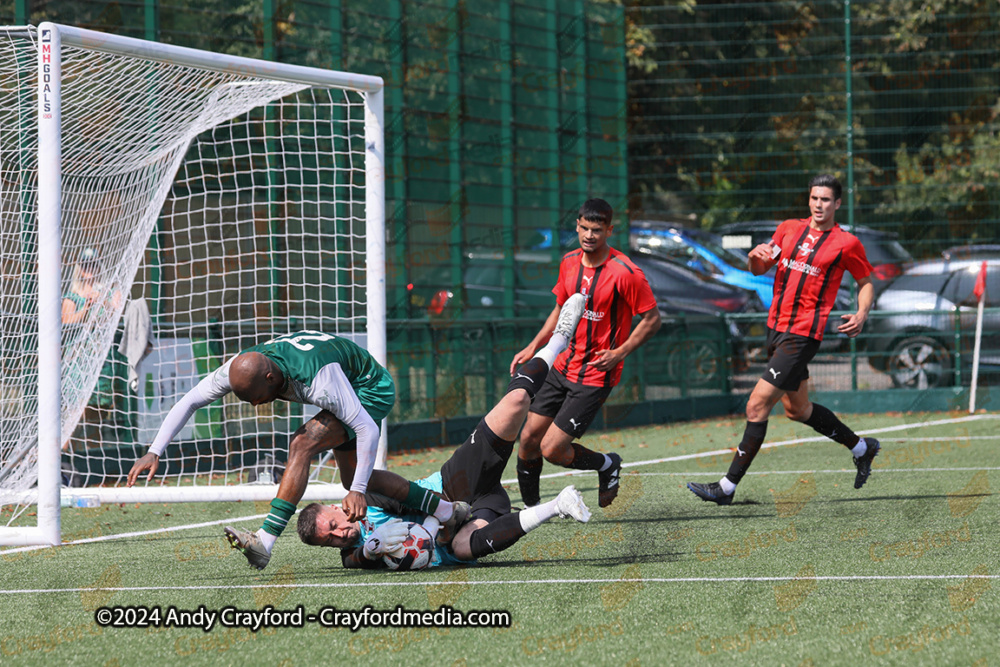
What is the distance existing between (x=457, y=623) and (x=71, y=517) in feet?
15.2

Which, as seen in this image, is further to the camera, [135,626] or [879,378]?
[879,378]

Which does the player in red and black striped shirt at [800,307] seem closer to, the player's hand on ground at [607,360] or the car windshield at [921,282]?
the player's hand on ground at [607,360]

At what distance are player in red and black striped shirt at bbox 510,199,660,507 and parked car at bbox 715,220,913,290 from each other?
28.7 ft

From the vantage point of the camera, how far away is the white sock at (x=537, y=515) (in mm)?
5844

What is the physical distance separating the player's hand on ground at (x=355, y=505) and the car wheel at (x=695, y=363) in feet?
31.7

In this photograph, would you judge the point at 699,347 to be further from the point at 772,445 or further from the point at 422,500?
the point at 422,500

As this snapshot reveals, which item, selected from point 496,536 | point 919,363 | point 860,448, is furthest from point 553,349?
point 919,363

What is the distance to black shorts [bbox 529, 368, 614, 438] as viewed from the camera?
766 centimetres

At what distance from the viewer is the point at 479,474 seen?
6.48 meters

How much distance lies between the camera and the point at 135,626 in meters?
4.91

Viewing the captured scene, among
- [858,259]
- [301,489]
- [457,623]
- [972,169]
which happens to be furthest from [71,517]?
[972,169]

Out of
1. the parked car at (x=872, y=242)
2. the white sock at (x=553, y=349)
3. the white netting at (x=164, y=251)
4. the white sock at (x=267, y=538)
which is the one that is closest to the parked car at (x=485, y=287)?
the white netting at (x=164, y=251)

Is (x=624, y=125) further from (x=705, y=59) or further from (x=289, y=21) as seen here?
(x=289, y=21)

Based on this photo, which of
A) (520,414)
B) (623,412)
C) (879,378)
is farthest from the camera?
(879,378)
